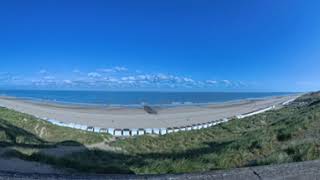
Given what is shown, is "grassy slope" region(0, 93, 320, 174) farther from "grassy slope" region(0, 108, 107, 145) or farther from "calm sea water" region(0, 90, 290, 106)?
"calm sea water" region(0, 90, 290, 106)

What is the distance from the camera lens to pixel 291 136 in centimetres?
1186

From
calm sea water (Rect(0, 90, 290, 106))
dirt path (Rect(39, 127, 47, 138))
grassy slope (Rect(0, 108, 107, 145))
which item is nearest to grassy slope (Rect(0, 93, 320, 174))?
grassy slope (Rect(0, 108, 107, 145))

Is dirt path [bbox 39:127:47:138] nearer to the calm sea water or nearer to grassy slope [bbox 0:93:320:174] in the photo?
grassy slope [bbox 0:93:320:174]

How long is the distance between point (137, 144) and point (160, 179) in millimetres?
16603

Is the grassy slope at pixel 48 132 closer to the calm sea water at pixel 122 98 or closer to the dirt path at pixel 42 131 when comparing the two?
the dirt path at pixel 42 131

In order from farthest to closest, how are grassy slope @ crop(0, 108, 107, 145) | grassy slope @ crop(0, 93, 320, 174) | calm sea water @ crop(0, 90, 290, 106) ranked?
calm sea water @ crop(0, 90, 290, 106) → grassy slope @ crop(0, 108, 107, 145) → grassy slope @ crop(0, 93, 320, 174)

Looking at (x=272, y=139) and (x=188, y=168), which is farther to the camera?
(x=272, y=139)

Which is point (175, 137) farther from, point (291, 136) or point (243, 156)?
point (243, 156)

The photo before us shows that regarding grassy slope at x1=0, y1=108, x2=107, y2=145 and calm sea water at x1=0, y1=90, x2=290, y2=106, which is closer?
grassy slope at x1=0, y1=108, x2=107, y2=145

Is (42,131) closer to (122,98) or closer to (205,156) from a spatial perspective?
(205,156)

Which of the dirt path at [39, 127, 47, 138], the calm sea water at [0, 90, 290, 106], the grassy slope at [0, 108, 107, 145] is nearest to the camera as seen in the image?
the grassy slope at [0, 108, 107, 145]

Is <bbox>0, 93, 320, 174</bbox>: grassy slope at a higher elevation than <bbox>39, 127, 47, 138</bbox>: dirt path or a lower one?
higher

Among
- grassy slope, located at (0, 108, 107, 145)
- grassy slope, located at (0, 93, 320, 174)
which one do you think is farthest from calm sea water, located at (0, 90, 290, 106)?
grassy slope, located at (0, 93, 320, 174)

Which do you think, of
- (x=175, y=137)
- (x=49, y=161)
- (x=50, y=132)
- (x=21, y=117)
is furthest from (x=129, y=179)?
(x=21, y=117)
